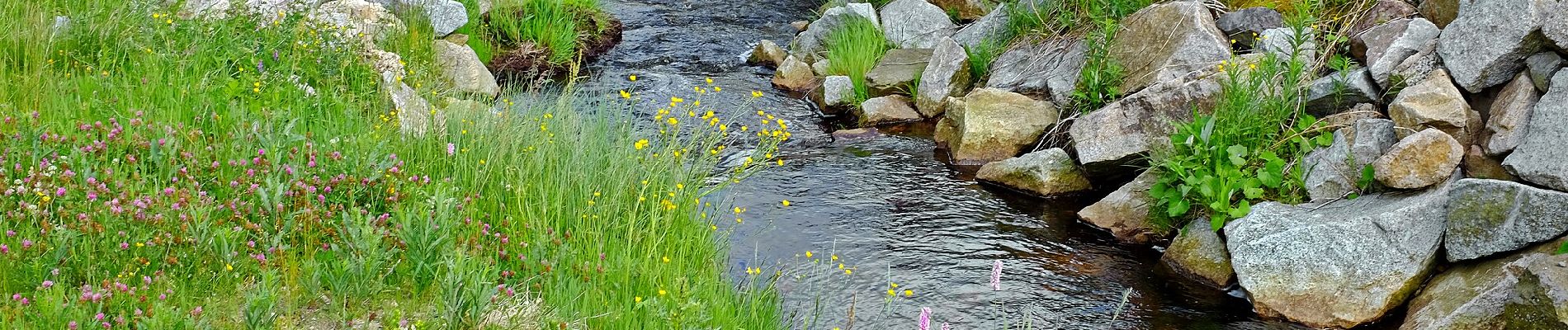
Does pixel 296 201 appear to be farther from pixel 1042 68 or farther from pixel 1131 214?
pixel 1042 68

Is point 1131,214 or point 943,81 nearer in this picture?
point 1131,214

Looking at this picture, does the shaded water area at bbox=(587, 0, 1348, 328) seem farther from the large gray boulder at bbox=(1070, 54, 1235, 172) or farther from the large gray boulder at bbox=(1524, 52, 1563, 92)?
the large gray boulder at bbox=(1524, 52, 1563, 92)

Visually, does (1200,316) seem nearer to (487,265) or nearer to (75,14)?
(487,265)

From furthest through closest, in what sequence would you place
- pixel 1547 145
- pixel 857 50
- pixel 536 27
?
pixel 536 27 → pixel 857 50 → pixel 1547 145

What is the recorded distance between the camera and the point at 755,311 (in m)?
4.43

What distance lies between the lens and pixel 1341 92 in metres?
6.80

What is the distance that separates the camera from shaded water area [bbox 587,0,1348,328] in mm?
5496

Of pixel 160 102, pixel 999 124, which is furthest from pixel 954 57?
pixel 160 102

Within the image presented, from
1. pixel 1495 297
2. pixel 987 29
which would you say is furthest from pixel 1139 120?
pixel 987 29

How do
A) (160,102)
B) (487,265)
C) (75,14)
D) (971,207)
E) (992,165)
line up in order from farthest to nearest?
(992,165) < (971,207) < (75,14) < (160,102) < (487,265)

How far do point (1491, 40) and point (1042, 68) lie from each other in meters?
3.25

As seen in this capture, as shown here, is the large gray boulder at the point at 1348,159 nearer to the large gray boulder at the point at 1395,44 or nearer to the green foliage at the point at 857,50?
the large gray boulder at the point at 1395,44

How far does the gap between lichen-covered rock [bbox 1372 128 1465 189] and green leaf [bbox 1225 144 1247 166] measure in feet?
2.59

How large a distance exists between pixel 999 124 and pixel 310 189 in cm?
512
